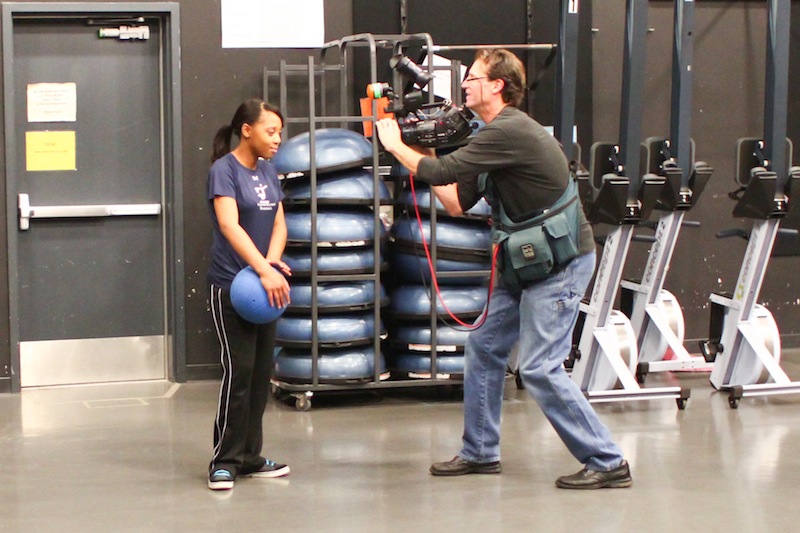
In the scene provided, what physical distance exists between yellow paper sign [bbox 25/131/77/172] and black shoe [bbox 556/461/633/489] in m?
3.70

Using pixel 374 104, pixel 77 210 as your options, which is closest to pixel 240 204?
pixel 374 104

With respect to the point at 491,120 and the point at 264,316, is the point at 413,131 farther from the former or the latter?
the point at 264,316

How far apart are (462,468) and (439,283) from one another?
1641 mm

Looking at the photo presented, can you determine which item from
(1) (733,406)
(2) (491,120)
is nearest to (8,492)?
(2) (491,120)

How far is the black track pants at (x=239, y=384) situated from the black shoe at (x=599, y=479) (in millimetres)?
1253

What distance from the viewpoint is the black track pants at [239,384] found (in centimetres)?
443

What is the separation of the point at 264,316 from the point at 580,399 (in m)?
1.25

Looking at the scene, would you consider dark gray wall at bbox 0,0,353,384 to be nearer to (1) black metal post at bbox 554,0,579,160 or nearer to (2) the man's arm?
(1) black metal post at bbox 554,0,579,160

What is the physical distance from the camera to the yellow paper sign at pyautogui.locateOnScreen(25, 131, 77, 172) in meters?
6.63

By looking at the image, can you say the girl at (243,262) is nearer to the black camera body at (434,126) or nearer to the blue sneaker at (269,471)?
the blue sneaker at (269,471)

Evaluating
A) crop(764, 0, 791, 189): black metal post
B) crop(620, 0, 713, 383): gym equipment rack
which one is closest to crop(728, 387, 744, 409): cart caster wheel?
crop(620, 0, 713, 383): gym equipment rack

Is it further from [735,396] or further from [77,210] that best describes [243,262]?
[735,396]

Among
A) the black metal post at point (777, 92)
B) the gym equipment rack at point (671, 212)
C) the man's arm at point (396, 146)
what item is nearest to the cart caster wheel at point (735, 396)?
the gym equipment rack at point (671, 212)

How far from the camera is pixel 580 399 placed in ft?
14.3
